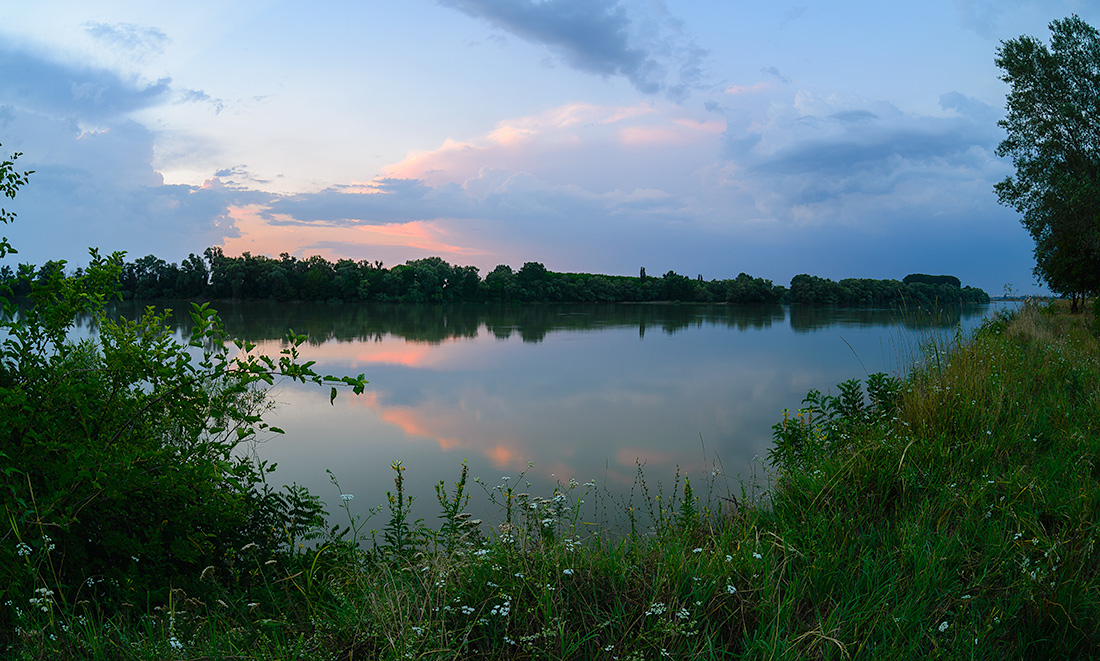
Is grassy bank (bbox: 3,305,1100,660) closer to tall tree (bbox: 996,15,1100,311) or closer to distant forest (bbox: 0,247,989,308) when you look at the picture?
tall tree (bbox: 996,15,1100,311)

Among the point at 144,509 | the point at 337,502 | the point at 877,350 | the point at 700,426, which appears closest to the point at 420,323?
the point at 877,350

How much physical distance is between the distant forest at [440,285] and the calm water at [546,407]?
29338 mm

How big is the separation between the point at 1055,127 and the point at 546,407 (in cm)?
2084

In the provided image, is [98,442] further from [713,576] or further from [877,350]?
[877,350]

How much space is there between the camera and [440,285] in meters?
71.4

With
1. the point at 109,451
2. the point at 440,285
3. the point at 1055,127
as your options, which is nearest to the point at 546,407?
the point at 109,451

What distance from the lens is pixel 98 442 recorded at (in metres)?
2.91

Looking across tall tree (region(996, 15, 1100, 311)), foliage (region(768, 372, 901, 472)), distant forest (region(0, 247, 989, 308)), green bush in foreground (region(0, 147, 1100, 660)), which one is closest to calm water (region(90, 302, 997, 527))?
foliage (region(768, 372, 901, 472))

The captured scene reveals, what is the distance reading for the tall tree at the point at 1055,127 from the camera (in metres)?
19.0

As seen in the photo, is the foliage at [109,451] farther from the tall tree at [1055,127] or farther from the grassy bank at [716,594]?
the tall tree at [1055,127]

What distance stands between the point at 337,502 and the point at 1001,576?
6226mm

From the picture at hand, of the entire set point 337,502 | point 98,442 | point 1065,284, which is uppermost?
point 1065,284

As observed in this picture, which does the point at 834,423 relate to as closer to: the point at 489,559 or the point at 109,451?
the point at 489,559

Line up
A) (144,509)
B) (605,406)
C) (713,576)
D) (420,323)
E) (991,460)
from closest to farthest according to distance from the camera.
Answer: (713,576) < (144,509) < (991,460) < (605,406) < (420,323)
